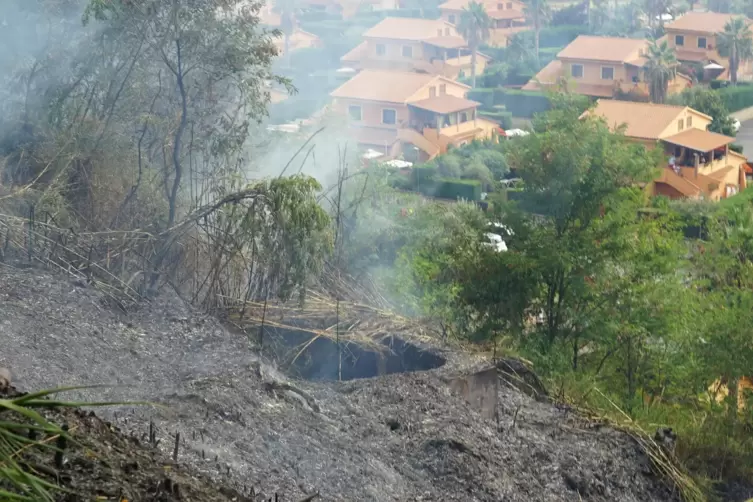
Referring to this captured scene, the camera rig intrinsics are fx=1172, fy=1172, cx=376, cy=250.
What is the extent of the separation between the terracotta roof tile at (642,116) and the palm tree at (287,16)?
664 inches

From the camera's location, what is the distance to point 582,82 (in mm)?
46625

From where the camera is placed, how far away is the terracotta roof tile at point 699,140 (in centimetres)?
3250

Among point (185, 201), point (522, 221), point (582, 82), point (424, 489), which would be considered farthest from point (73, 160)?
point (582, 82)

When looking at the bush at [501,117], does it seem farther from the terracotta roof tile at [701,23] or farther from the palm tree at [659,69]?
the terracotta roof tile at [701,23]

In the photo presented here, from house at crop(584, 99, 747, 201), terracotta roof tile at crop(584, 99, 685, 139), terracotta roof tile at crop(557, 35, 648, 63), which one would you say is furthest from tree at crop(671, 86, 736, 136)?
terracotta roof tile at crop(557, 35, 648, 63)

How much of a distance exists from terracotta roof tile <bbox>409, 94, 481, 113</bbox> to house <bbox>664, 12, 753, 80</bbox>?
48.6 feet

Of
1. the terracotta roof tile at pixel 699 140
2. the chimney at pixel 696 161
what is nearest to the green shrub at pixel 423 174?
the terracotta roof tile at pixel 699 140

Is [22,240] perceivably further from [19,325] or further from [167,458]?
[167,458]

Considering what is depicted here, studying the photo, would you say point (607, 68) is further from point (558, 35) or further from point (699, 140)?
point (558, 35)

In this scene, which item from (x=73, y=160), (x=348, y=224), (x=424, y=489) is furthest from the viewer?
(x=348, y=224)

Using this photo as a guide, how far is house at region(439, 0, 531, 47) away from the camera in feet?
183

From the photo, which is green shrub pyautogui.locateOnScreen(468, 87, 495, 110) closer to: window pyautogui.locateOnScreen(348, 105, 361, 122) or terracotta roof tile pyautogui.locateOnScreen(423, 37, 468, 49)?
terracotta roof tile pyautogui.locateOnScreen(423, 37, 468, 49)

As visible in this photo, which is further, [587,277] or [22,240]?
[587,277]

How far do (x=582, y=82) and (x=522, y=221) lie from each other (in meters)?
35.1
